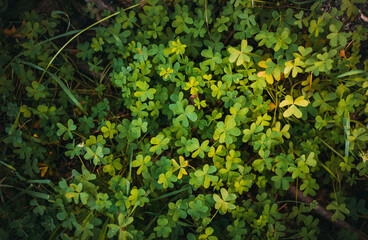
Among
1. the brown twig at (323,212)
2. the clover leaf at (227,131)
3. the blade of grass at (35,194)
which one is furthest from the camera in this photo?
the brown twig at (323,212)

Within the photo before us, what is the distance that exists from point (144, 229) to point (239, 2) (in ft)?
6.93

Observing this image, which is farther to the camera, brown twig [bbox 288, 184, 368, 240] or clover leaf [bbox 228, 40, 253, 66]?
brown twig [bbox 288, 184, 368, 240]

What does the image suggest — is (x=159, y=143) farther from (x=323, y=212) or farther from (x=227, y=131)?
(x=323, y=212)

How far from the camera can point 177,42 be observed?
246 centimetres

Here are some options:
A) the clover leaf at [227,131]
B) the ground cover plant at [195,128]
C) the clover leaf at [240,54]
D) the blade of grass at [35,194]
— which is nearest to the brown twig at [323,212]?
the ground cover plant at [195,128]

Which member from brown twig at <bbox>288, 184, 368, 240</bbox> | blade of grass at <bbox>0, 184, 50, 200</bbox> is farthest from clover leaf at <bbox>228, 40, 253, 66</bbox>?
blade of grass at <bbox>0, 184, 50, 200</bbox>

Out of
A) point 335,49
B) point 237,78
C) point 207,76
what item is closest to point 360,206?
point 335,49

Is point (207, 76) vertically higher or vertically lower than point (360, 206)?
higher

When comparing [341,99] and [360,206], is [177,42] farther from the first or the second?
Answer: [360,206]

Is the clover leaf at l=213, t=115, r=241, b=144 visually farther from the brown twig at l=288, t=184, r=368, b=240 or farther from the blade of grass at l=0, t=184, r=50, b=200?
the blade of grass at l=0, t=184, r=50, b=200

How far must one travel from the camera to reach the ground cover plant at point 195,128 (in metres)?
2.35

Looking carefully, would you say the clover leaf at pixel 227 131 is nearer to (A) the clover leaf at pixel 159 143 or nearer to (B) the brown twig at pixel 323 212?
(A) the clover leaf at pixel 159 143

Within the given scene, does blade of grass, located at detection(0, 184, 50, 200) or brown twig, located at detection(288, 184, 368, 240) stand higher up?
blade of grass, located at detection(0, 184, 50, 200)

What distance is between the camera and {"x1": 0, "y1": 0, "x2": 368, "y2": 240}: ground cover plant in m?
2.35
